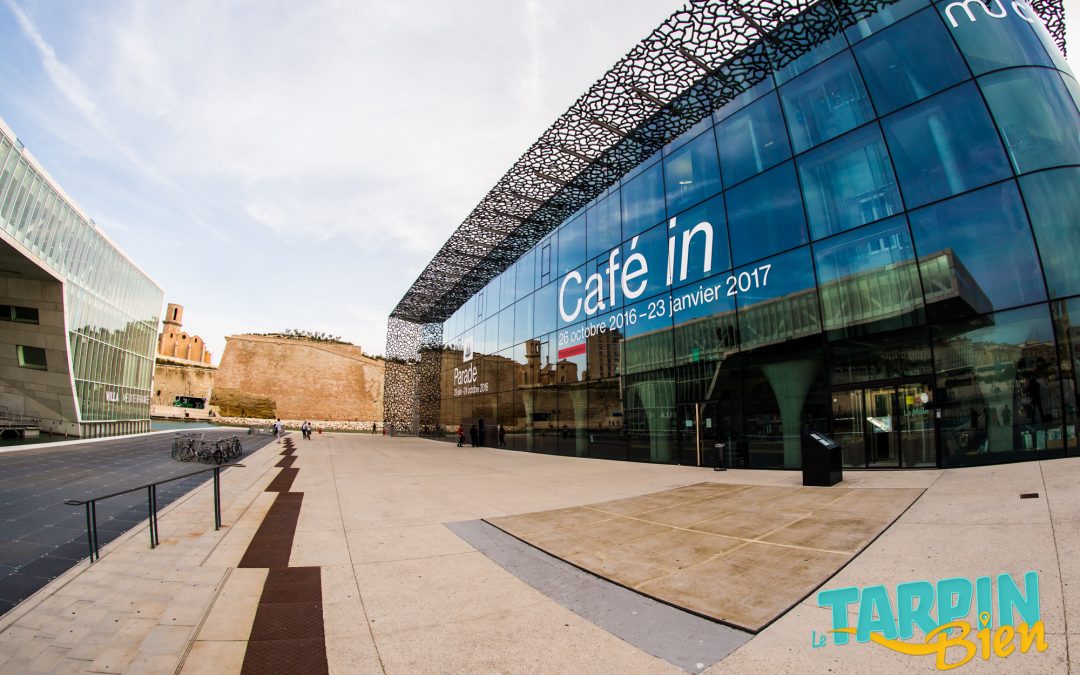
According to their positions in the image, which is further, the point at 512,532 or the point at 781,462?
the point at 781,462

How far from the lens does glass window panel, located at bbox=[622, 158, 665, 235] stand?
642 inches

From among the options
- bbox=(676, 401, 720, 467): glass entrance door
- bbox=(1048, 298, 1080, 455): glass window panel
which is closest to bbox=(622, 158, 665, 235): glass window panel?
bbox=(676, 401, 720, 467): glass entrance door

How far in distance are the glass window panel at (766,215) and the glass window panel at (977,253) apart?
269cm

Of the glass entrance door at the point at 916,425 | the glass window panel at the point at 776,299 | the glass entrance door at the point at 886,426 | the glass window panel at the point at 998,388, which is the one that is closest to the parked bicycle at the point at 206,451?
the glass window panel at the point at 776,299

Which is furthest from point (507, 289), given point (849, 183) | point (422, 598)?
point (422, 598)

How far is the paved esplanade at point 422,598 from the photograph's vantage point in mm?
2949

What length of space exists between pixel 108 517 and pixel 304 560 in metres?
4.58

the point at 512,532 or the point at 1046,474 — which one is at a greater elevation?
the point at 1046,474

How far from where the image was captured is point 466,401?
3133 cm

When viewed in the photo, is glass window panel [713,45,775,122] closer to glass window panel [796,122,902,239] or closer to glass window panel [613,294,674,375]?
glass window panel [796,122,902,239]

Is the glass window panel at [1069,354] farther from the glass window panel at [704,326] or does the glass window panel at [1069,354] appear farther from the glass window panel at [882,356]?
the glass window panel at [704,326]

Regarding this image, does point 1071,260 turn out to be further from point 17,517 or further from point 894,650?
point 17,517

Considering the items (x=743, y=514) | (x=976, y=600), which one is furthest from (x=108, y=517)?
(x=976, y=600)

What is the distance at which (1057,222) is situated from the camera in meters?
8.50
